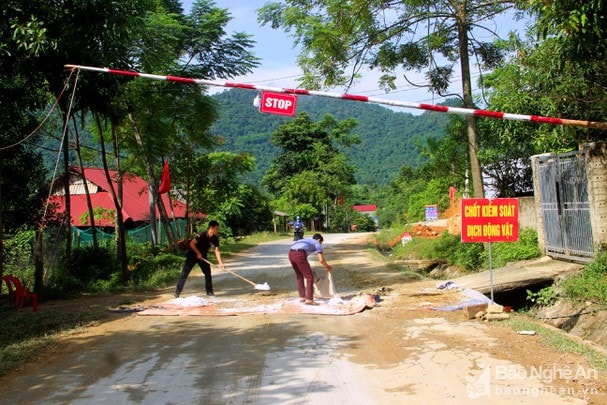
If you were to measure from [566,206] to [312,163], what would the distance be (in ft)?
147

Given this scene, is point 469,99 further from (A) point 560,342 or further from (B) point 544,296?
(A) point 560,342

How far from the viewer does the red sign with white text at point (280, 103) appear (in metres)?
8.07

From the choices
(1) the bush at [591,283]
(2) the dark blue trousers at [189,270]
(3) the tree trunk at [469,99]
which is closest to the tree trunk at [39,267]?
(2) the dark blue trousers at [189,270]

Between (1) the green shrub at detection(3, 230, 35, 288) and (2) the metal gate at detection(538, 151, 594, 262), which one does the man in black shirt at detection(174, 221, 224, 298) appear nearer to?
(1) the green shrub at detection(3, 230, 35, 288)

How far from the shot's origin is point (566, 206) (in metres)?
12.0

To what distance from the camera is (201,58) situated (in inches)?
835

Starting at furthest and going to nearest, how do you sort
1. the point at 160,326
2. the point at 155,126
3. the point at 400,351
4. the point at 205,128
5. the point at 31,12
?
the point at 205,128 < the point at 155,126 < the point at 31,12 < the point at 160,326 < the point at 400,351

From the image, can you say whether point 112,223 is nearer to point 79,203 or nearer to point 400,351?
point 79,203

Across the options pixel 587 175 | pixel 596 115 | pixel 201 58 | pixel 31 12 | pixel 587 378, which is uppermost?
pixel 201 58

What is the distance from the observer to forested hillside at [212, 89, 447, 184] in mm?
102781

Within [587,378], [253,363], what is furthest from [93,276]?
[587,378]

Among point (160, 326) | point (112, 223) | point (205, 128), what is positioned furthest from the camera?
point (112, 223)

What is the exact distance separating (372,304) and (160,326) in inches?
142

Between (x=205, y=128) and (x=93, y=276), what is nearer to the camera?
(x=93, y=276)
